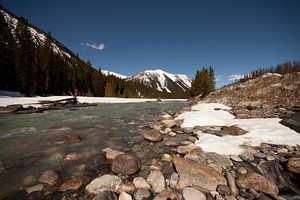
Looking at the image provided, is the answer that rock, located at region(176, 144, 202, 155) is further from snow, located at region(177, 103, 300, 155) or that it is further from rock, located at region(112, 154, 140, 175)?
rock, located at region(112, 154, 140, 175)

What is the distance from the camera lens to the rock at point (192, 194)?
4044mm

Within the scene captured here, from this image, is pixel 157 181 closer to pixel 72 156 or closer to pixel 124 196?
pixel 124 196

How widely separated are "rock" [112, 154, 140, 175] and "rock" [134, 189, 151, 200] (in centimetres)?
103

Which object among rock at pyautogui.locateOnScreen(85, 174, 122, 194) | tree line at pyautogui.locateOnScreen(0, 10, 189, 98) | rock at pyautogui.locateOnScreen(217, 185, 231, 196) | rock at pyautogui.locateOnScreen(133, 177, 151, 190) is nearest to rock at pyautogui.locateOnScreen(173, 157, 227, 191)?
rock at pyautogui.locateOnScreen(217, 185, 231, 196)

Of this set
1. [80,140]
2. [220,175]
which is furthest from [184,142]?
[80,140]

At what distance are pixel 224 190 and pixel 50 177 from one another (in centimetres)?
496

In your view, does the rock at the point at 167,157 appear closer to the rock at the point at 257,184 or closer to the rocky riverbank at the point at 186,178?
the rocky riverbank at the point at 186,178

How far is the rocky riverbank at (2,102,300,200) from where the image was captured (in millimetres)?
4246

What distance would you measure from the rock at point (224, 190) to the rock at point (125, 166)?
2501 millimetres

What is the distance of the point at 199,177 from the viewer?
15.7ft

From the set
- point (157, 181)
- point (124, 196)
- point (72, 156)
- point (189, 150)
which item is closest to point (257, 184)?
point (157, 181)

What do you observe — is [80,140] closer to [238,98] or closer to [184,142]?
[184,142]

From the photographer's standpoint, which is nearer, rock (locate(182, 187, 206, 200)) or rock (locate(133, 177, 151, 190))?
rock (locate(182, 187, 206, 200))

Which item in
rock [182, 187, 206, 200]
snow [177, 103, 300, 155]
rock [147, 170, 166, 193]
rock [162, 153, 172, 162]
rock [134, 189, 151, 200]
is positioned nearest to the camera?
rock [182, 187, 206, 200]
